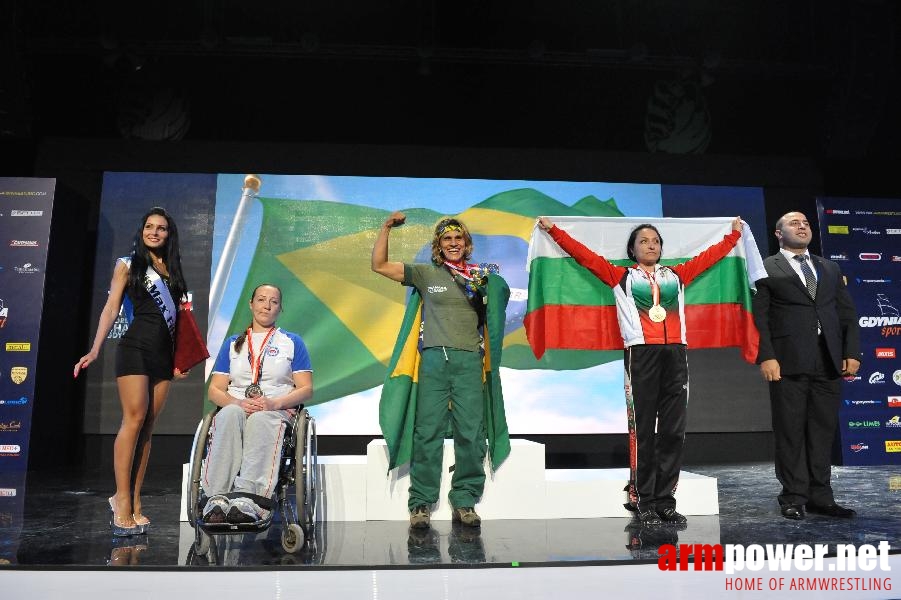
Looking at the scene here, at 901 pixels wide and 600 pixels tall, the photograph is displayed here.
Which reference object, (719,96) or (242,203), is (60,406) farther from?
(719,96)

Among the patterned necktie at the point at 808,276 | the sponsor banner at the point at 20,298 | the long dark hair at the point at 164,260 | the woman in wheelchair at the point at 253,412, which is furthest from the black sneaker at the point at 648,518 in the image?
the sponsor banner at the point at 20,298

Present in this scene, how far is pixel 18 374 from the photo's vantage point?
5160 millimetres

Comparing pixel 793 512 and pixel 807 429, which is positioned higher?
pixel 807 429

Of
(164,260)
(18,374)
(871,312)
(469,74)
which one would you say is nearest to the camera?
(164,260)

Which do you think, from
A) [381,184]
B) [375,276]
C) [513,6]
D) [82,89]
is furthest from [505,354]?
[82,89]

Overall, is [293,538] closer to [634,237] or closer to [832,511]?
[634,237]

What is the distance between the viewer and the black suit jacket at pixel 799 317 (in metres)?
3.34

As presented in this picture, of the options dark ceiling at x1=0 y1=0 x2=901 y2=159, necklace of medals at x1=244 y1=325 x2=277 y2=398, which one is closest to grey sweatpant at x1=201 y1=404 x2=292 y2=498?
necklace of medals at x1=244 y1=325 x2=277 y2=398

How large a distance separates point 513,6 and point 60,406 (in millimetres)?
4663

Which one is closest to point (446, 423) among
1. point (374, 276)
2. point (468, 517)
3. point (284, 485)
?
point (468, 517)

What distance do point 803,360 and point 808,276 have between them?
1.36ft

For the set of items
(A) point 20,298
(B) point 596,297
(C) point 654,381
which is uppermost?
(A) point 20,298

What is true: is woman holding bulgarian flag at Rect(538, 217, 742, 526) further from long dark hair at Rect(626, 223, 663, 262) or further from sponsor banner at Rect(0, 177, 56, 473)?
sponsor banner at Rect(0, 177, 56, 473)
